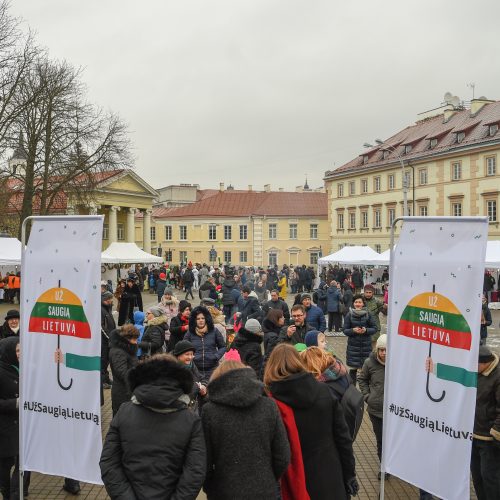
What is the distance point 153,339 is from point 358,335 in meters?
3.44

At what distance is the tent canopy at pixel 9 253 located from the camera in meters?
18.9

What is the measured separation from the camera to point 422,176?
51.5 meters

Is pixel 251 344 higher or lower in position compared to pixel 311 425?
lower

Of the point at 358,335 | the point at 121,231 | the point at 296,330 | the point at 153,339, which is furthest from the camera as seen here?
the point at 121,231

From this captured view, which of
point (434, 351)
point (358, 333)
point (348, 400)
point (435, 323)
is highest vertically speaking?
point (435, 323)

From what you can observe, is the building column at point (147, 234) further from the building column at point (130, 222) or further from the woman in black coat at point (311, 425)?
the woman in black coat at point (311, 425)

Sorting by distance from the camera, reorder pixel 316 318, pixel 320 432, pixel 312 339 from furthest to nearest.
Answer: pixel 316 318 → pixel 312 339 → pixel 320 432

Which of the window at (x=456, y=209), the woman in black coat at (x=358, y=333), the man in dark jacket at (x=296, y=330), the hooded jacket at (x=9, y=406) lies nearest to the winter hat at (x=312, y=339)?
the man in dark jacket at (x=296, y=330)

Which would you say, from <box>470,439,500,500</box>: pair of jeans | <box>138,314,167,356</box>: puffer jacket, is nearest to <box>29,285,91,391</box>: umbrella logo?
<box>138,314,167,356</box>: puffer jacket

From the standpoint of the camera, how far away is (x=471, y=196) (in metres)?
46.4

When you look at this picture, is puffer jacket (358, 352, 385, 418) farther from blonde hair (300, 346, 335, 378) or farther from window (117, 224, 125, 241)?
window (117, 224, 125, 241)

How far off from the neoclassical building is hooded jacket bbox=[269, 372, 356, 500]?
121 ft

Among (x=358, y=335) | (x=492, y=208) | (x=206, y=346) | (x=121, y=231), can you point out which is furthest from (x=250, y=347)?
(x=121, y=231)

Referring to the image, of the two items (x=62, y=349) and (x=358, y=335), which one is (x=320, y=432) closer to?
(x=62, y=349)
